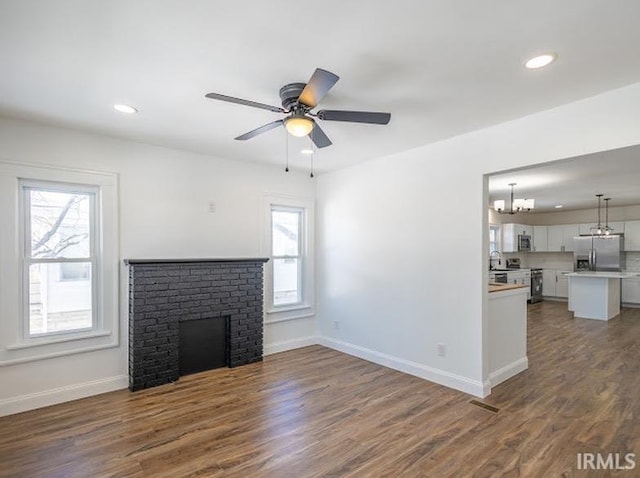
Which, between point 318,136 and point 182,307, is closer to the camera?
point 318,136

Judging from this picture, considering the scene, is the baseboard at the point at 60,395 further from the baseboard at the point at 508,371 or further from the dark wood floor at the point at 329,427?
the baseboard at the point at 508,371

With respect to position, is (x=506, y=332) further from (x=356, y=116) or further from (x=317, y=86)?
(x=317, y=86)

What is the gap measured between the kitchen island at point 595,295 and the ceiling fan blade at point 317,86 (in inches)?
301

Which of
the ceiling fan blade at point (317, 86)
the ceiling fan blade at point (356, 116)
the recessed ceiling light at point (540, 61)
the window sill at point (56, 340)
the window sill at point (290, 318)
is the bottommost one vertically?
the window sill at point (290, 318)

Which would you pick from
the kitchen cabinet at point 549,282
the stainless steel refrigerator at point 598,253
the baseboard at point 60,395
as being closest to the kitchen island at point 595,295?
the stainless steel refrigerator at point 598,253

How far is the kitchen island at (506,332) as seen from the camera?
3689 millimetres

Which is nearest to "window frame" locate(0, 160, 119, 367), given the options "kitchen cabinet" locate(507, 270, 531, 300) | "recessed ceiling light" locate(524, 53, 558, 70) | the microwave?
"recessed ceiling light" locate(524, 53, 558, 70)

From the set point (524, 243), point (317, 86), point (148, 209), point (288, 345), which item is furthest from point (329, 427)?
point (524, 243)

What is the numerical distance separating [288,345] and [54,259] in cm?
303

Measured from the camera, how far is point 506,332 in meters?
3.89

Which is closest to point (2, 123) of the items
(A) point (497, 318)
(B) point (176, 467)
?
(B) point (176, 467)

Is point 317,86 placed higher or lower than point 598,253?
higher

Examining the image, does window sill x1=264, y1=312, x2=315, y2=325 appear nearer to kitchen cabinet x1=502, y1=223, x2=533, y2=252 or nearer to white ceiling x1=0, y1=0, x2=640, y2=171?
white ceiling x1=0, y1=0, x2=640, y2=171

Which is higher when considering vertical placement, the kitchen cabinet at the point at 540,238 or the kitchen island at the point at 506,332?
the kitchen cabinet at the point at 540,238
